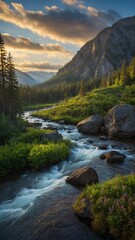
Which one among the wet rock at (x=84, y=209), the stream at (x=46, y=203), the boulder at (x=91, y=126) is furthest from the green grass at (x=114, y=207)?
the boulder at (x=91, y=126)

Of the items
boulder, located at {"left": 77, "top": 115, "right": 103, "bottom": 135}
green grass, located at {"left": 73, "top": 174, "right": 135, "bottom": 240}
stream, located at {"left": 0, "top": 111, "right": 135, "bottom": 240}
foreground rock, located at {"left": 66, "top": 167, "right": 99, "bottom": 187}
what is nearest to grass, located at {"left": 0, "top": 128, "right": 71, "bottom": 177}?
stream, located at {"left": 0, "top": 111, "right": 135, "bottom": 240}

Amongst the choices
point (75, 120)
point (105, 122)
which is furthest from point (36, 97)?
point (105, 122)

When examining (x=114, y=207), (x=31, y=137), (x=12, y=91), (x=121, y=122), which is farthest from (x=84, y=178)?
(x=12, y=91)

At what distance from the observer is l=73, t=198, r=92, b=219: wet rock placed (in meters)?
11.3

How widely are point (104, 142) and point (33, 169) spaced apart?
1332 centimetres

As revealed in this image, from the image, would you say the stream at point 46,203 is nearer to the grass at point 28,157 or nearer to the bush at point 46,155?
the bush at point 46,155

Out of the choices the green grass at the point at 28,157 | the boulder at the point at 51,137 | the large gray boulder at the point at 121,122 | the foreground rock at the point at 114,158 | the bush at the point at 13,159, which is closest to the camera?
the bush at the point at 13,159

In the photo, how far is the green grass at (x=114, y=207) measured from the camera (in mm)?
9477

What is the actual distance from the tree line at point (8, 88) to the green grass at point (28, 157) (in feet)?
78.5

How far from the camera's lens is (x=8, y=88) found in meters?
46.1

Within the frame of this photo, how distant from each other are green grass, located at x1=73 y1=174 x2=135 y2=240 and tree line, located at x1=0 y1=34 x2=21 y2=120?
1410 inches

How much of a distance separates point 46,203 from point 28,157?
760 cm

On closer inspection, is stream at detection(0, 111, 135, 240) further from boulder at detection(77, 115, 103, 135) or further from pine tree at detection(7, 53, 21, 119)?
pine tree at detection(7, 53, 21, 119)

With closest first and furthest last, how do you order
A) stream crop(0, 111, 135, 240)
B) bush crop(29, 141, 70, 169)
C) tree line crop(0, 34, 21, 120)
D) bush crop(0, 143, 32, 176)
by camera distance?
stream crop(0, 111, 135, 240) → bush crop(0, 143, 32, 176) → bush crop(29, 141, 70, 169) → tree line crop(0, 34, 21, 120)
